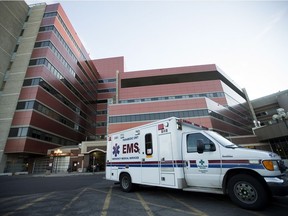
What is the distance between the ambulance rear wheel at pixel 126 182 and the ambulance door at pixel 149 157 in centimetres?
105

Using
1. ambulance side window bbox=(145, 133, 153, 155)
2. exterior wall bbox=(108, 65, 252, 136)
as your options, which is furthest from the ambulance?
exterior wall bbox=(108, 65, 252, 136)

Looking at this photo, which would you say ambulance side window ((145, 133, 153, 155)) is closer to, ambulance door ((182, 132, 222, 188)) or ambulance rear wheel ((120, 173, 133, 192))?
ambulance door ((182, 132, 222, 188))

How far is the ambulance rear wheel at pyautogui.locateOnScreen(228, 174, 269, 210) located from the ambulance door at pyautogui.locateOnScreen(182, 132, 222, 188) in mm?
470

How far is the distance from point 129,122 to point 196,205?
35046 millimetres

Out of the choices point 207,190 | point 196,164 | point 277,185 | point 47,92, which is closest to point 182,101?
point 47,92

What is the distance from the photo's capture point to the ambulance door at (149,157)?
22.5 ft

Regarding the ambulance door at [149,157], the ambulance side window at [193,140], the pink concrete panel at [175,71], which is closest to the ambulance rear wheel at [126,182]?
the ambulance door at [149,157]

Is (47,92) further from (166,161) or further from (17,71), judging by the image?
(166,161)

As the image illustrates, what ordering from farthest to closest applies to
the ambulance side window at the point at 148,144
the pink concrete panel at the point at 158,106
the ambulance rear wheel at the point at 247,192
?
the pink concrete panel at the point at 158,106, the ambulance side window at the point at 148,144, the ambulance rear wheel at the point at 247,192

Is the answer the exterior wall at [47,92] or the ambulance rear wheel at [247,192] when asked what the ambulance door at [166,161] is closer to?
the ambulance rear wheel at [247,192]

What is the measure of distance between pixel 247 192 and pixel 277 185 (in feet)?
2.73

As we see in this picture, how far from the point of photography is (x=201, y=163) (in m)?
5.71

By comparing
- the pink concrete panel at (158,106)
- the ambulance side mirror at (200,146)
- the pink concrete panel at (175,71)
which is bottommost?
the ambulance side mirror at (200,146)

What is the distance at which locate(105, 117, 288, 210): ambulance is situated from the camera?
4.60m
